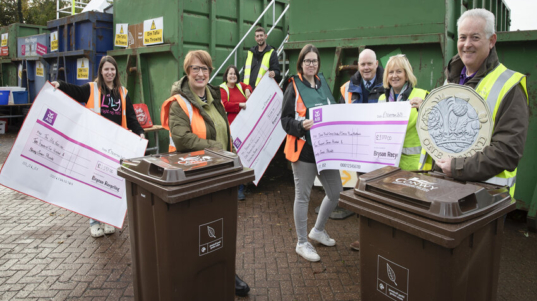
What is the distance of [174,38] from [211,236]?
4.92 meters

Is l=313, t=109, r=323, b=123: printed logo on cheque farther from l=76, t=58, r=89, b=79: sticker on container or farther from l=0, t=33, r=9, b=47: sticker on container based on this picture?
l=0, t=33, r=9, b=47: sticker on container

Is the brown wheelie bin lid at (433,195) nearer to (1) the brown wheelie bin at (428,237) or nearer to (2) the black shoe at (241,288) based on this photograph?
(1) the brown wheelie bin at (428,237)

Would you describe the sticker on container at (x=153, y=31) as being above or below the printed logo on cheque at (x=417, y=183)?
above

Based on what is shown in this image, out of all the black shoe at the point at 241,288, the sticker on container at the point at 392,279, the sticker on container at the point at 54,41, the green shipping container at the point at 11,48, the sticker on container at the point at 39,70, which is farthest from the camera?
the green shipping container at the point at 11,48

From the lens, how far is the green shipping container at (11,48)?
12.8m

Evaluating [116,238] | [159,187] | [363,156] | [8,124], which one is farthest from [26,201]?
[8,124]

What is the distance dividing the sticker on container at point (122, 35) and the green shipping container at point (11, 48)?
23.4 feet

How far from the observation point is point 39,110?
10.1 ft

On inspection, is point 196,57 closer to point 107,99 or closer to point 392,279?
point 107,99

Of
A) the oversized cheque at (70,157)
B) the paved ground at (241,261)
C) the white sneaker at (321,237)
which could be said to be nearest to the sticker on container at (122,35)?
the paved ground at (241,261)

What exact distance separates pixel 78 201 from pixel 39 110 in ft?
2.85

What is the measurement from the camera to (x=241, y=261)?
3533mm

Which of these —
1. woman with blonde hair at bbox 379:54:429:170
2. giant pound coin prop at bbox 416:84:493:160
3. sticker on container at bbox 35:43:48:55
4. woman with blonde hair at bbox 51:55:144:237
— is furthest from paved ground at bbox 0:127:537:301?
sticker on container at bbox 35:43:48:55

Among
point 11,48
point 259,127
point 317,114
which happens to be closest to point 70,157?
point 317,114
